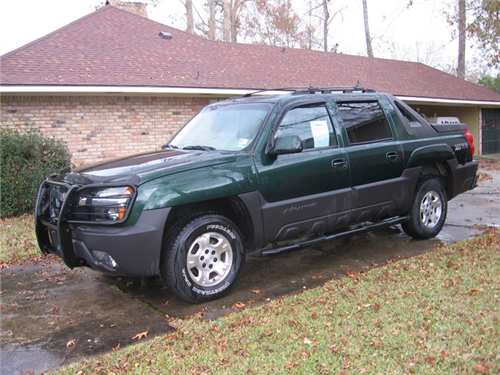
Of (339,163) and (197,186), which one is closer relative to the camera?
(197,186)

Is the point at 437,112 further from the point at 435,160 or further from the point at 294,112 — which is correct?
the point at 294,112

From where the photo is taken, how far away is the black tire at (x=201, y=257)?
4.48m

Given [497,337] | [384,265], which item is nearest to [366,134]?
[384,265]

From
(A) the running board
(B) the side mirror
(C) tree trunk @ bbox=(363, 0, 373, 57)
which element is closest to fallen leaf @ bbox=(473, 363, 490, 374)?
(A) the running board

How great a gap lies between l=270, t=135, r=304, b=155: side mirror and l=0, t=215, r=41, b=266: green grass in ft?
12.2

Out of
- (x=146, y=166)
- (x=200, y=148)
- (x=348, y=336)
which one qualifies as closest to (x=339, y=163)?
(x=200, y=148)

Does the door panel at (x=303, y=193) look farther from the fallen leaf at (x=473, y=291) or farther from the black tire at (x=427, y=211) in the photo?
the fallen leaf at (x=473, y=291)

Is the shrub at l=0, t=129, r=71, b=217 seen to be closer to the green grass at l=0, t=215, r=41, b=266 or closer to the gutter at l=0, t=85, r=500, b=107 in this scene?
the green grass at l=0, t=215, r=41, b=266

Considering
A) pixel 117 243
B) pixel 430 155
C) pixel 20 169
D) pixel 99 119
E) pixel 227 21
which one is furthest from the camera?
pixel 227 21

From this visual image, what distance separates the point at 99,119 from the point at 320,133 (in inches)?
334

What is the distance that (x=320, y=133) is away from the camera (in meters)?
5.60

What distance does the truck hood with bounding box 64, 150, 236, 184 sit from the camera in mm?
4375

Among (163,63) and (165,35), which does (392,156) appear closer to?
(163,63)

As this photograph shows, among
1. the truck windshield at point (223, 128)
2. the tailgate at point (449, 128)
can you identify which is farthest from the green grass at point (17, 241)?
the tailgate at point (449, 128)
